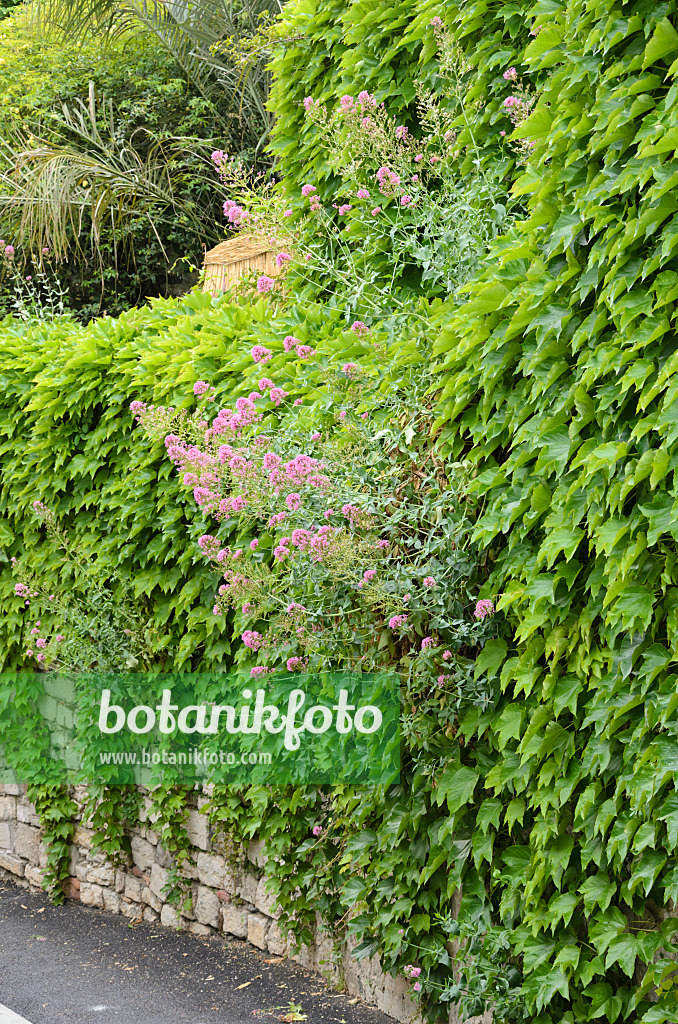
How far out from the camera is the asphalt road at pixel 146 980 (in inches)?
153

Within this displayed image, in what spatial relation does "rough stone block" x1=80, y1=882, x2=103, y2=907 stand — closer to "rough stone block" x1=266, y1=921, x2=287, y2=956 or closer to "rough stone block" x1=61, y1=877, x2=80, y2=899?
"rough stone block" x1=61, y1=877, x2=80, y2=899

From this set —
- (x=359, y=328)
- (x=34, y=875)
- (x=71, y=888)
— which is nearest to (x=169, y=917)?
(x=71, y=888)

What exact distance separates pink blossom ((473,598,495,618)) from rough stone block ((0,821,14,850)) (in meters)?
4.49

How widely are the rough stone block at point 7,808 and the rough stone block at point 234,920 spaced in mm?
2140

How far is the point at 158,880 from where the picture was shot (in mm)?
5023

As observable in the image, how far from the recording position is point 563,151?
2635 millimetres

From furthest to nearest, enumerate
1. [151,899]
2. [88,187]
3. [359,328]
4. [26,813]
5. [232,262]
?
[88,187]
[232,262]
[26,813]
[151,899]
[359,328]

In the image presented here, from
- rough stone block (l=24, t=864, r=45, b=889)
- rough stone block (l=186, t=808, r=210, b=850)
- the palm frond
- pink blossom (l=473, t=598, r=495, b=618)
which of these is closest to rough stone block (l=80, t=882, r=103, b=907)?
rough stone block (l=24, t=864, r=45, b=889)

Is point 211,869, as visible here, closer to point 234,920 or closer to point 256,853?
point 234,920

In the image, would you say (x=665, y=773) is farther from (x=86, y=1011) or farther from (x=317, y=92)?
(x=317, y=92)

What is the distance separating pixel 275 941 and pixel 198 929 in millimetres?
649

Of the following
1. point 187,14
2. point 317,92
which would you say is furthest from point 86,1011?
point 187,14

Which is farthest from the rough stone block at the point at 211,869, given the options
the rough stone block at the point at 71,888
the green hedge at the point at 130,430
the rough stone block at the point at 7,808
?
the rough stone block at the point at 7,808

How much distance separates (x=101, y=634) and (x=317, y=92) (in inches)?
Result: 133
